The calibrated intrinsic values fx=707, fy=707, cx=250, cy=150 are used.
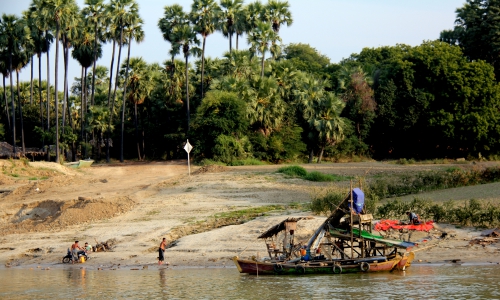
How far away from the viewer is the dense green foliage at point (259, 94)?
221 ft

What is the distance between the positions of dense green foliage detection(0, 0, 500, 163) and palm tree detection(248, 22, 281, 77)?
0.40 ft

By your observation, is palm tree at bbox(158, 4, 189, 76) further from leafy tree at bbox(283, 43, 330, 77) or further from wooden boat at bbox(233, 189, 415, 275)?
wooden boat at bbox(233, 189, 415, 275)

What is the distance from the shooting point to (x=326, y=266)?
22.0 meters

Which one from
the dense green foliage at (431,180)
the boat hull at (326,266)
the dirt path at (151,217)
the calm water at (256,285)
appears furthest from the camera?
the dense green foliage at (431,180)

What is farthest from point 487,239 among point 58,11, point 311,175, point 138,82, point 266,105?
point 138,82

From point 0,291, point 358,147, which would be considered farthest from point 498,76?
point 0,291

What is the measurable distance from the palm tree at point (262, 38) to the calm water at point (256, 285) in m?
50.4

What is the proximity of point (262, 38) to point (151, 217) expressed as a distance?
4267cm

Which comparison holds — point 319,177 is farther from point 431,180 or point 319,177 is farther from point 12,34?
point 12,34

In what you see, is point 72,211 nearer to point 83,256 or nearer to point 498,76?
point 83,256

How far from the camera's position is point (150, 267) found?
26.4m

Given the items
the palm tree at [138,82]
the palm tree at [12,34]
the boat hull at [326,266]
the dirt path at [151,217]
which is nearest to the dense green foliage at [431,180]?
the dirt path at [151,217]

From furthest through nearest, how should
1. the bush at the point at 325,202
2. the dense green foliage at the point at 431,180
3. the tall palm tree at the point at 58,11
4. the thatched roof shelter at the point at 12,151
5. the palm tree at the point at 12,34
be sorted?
the palm tree at the point at 12,34
the thatched roof shelter at the point at 12,151
the tall palm tree at the point at 58,11
the dense green foliage at the point at 431,180
the bush at the point at 325,202

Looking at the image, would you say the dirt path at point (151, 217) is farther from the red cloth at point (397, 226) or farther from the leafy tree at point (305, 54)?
the leafy tree at point (305, 54)
